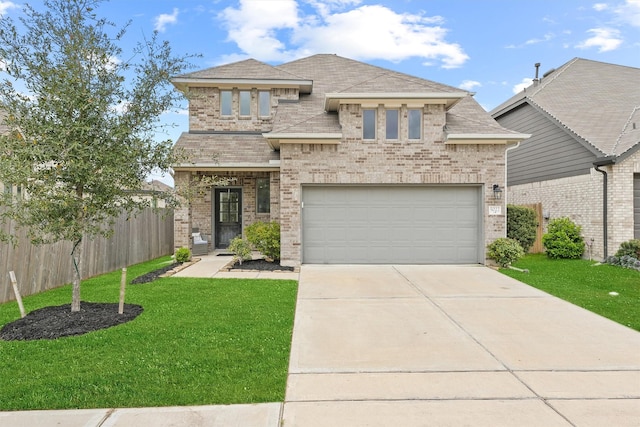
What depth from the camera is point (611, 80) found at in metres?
17.6

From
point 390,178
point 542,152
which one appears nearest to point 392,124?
point 390,178

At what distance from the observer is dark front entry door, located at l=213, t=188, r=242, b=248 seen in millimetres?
14688

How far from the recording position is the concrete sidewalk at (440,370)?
3383 millimetres

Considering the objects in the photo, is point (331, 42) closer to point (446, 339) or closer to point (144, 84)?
point (144, 84)

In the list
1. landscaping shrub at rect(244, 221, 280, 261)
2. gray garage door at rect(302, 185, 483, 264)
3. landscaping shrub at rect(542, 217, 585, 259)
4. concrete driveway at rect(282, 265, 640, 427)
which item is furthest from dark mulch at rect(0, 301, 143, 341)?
landscaping shrub at rect(542, 217, 585, 259)

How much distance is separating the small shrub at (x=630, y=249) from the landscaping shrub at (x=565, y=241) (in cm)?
135

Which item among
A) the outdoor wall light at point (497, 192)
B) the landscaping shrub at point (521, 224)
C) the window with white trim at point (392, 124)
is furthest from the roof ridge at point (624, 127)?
the window with white trim at point (392, 124)

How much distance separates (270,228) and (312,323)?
6.09 m

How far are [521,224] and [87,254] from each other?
43.0 feet

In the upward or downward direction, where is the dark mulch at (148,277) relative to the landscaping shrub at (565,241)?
downward

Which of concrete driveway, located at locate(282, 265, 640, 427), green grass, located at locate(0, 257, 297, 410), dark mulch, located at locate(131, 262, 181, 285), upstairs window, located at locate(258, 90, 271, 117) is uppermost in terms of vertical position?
upstairs window, located at locate(258, 90, 271, 117)

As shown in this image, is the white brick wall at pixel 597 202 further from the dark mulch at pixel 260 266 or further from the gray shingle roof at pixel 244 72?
the gray shingle roof at pixel 244 72

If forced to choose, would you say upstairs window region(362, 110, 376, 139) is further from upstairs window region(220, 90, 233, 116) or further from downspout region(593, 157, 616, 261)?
downspout region(593, 157, 616, 261)

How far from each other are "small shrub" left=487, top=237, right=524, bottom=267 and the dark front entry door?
8508mm
